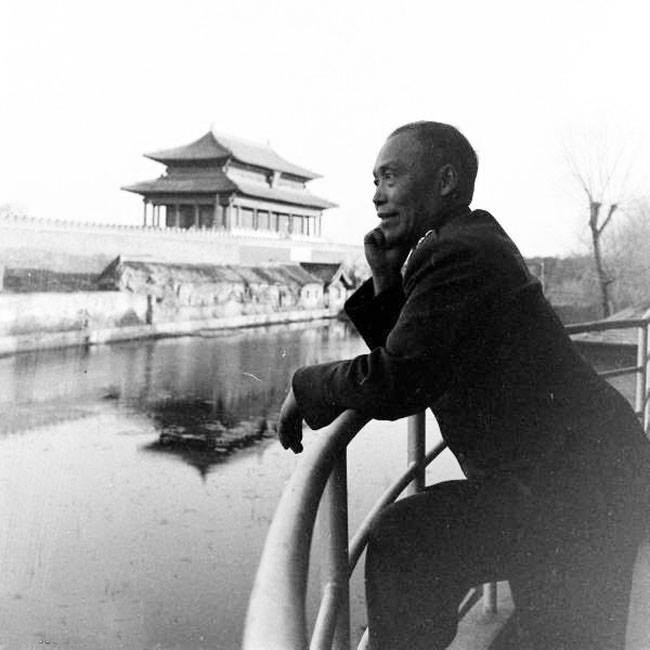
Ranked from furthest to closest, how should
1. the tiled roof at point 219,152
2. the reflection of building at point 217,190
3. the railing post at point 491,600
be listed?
the tiled roof at point 219,152, the reflection of building at point 217,190, the railing post at point 491,600

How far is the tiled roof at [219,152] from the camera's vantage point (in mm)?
20531

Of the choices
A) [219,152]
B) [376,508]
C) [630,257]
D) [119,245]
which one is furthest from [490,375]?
[219,152]

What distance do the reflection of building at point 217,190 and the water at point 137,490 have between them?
8277 millimetres

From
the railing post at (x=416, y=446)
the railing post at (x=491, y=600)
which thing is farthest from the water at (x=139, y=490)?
the railing post at (x=416, y=446)

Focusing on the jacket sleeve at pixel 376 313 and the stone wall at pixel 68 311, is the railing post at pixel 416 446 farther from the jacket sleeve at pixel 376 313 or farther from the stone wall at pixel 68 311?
the stone wall at pixel 68 311

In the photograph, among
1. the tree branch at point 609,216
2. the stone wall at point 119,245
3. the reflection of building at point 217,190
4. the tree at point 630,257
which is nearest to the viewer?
the tree branch at point 609,216

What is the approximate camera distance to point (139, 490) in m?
6.66

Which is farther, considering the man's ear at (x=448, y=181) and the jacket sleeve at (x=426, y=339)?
the man's ear at (x=448, y=181)

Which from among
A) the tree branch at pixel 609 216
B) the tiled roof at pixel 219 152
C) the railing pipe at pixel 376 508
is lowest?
the railing pipe at pixel 376 508

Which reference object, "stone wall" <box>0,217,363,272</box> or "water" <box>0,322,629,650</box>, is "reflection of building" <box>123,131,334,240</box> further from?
"water" <box>0,322,629,650</box>

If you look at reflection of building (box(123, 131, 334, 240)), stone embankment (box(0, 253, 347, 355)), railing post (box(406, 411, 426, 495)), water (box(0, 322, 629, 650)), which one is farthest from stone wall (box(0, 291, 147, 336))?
railing post (box(406, 411, 426, 495))

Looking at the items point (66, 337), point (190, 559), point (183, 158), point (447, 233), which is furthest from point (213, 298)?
point (447, 233)

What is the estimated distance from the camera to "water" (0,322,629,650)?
14.7 feet

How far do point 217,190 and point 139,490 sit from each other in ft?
47.0
